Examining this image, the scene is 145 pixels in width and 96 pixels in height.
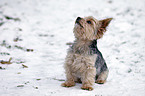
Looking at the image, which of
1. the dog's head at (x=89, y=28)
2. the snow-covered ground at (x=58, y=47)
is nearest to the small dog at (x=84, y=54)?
the dog's head at (x=89, y=28)

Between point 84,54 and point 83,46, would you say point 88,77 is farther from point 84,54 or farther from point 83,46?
point 83,46

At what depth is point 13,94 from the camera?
422cm

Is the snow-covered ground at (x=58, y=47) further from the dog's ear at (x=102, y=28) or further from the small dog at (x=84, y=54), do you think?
the dog's ear at (x=102, y=28)

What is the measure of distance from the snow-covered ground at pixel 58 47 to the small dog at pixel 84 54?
11.5 inches

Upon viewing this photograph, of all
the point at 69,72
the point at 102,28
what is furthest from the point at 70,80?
the point at 102,28

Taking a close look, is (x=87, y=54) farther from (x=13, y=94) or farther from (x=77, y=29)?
(x=13, y=94)

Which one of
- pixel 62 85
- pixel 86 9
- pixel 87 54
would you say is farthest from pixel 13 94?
pixel 86 9

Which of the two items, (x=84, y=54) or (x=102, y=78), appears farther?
(x=102, y=78)

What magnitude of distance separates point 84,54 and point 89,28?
685mm

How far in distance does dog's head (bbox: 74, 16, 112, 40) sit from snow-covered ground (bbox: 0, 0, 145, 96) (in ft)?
4.28

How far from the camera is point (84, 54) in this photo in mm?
4922

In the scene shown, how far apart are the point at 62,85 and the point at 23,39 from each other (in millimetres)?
5113

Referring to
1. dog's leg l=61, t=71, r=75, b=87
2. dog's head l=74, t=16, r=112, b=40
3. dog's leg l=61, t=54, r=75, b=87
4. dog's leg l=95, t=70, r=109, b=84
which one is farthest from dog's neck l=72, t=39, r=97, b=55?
dog's leg l=95, t=70, r=109, b=84

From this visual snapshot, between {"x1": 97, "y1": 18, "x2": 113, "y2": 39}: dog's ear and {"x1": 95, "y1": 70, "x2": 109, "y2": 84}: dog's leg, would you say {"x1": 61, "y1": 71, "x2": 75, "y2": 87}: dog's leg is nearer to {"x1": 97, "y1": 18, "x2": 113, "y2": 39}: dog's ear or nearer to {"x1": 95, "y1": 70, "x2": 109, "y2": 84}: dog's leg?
{"x1": 95, "y1": 70, "x2": 109, "y2": 84}: dog's leg
